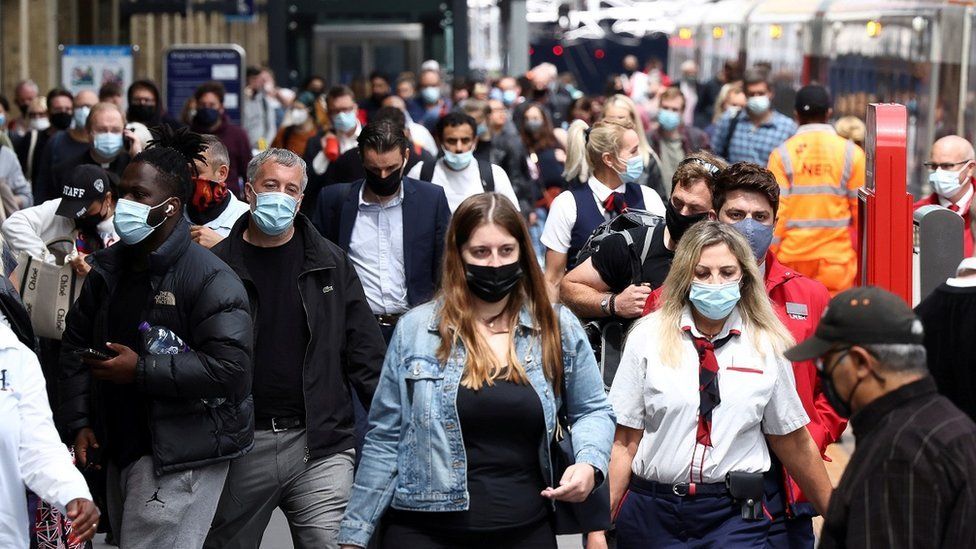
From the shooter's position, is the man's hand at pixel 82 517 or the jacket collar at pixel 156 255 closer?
the man's hand at pixel 82 517

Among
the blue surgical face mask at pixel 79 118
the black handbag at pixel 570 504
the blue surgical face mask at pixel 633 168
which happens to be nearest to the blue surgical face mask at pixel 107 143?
the blue surgical face mask at pixel 79 118

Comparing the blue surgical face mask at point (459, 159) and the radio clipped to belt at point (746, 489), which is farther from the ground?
the blue surgical face mask at point (459, 159)

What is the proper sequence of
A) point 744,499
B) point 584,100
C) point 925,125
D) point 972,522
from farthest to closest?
1. point 925,125
2. point 584,100
3. point 744,499
4. point 972,522

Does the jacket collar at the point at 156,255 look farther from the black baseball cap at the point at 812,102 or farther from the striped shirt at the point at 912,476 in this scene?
the black baseball cap at the point at 812,102

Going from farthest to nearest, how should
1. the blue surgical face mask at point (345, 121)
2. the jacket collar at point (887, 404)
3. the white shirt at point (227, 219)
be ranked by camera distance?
the blue surgical face mask at point (345, 121), the white shirt at point (227, 219), the jacket collar at point (887, 404)

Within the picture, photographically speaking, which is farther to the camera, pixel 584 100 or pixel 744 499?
pixel 584 100

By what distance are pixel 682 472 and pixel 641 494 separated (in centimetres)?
19

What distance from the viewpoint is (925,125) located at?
57.8 feet

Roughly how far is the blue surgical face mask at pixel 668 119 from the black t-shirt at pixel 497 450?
9.51 metres

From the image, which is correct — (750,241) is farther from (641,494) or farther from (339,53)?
(339,53)

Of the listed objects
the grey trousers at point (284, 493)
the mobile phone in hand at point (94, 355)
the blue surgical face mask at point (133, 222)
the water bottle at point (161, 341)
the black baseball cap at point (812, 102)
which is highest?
the black baseball cap at point (812, 102)

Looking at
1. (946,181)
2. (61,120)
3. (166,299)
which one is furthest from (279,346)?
(61,120)

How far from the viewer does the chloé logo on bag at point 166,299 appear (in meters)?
5.36

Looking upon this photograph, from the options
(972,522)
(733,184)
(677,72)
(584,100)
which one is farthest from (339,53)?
(972,522)
